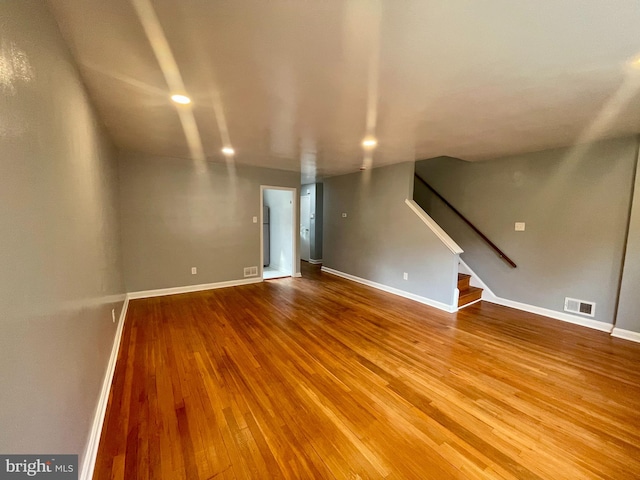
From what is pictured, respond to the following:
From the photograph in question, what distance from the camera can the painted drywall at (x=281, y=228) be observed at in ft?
18.6

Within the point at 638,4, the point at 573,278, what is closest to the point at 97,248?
the point at 638,4

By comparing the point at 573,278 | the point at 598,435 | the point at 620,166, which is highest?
the point at 620,166

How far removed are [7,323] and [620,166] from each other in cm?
510

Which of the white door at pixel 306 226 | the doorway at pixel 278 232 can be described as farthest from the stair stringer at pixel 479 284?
the white door at pixel 306 226

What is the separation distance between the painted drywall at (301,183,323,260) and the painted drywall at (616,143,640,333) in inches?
222

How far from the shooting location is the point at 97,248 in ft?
6.59

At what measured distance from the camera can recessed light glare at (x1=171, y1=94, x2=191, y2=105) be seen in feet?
6.64

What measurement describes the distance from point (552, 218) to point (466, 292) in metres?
1.55

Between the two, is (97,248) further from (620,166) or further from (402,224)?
(620,166)

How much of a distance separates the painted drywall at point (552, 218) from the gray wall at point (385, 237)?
3.49 feet

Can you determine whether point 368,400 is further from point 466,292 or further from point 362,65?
point 466,292

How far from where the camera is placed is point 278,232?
622 cm

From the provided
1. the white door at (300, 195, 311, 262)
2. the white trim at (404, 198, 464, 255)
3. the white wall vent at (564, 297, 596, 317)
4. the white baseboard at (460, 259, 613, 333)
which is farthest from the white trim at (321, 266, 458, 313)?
the white door at (300, 195, 311, 262)

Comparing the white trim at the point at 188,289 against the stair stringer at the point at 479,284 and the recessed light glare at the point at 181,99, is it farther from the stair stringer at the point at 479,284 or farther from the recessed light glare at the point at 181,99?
the stair stringer at the point at 479,284
